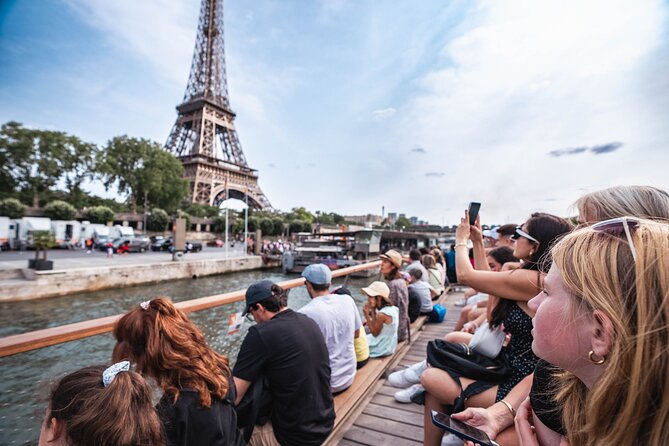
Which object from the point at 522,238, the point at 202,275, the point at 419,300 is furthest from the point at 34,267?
the point at 522,238

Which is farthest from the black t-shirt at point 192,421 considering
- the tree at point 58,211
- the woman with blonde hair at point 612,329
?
the tree at point 58,211

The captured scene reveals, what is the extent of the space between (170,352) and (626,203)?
188 cm

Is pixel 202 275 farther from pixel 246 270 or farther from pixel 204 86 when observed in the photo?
pixel 204 86

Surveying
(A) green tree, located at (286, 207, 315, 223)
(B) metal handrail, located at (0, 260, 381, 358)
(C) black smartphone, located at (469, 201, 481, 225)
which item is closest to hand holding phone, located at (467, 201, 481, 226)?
(C) black smartphone, located at (469, 201, 481, 225)

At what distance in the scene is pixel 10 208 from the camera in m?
23.5

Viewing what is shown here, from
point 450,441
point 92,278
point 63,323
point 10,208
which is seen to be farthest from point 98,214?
point 450,441

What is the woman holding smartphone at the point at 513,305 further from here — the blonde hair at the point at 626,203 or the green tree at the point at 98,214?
the green tree at the point at 98,214

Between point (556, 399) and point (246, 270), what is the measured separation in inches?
895

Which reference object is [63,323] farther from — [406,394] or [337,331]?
[406,394]

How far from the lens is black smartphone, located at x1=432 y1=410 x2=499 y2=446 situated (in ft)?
3.38

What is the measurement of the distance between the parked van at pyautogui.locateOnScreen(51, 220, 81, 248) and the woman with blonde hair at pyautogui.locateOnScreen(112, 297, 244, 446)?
94.8 ft

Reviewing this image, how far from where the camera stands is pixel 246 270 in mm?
22359

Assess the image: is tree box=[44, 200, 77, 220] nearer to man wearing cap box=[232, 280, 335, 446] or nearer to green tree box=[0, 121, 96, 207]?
green tree box=[0, 121, 96, 207]

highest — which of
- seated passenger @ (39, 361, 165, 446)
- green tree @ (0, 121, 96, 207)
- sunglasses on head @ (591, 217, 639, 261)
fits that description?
green tree @ (0, 121, 96, 207)
